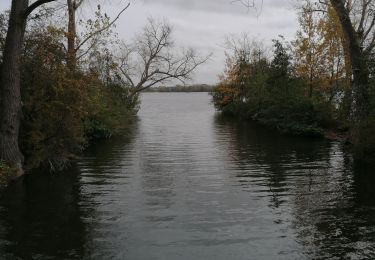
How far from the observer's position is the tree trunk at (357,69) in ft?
53.9

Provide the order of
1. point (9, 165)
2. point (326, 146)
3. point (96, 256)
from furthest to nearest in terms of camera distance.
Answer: point (326, 146) → point (9, 165) → point (96, 256)

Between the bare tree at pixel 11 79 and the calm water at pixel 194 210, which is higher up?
the bare tree at pixel 11 79

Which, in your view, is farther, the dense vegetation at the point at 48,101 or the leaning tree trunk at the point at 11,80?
the dense vegetation at the point at 48,101

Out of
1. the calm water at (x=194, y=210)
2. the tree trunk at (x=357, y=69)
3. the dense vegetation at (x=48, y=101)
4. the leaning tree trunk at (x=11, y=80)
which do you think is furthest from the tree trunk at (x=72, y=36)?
the tree trunk at (x=357, y=69)

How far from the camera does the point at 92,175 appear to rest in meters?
13.2

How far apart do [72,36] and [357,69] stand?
1116cm

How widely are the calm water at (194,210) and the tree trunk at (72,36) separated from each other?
349 cm

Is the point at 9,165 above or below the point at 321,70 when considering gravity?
below

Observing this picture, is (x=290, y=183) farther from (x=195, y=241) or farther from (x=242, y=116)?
(x=242, y=116)

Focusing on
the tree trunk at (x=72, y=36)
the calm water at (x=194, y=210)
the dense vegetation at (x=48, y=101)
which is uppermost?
the tree trunk at (x=72, y=36)

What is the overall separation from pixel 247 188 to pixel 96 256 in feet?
17.6

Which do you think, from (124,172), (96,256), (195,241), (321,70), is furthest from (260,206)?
(321,70)

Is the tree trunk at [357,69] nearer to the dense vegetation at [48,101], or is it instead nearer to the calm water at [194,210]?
the calm water at [194,210]

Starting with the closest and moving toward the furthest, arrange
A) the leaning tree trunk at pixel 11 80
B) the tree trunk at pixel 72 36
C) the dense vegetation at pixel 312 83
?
the leaning tree trunk at pixel 11 80, the tree trunk at pixel 72 36, the dense vegetation at pixel 312 83
